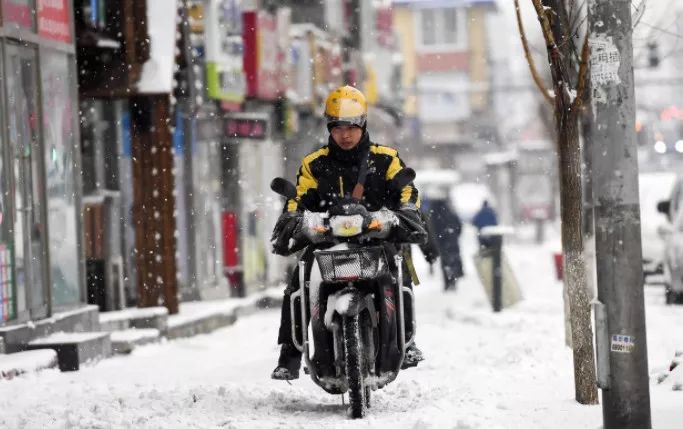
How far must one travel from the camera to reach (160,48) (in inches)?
674

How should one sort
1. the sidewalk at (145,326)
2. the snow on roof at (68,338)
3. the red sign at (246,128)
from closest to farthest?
the sidewalk at (145,326), the snow on roof at (68,338), the red sign at (246,128)

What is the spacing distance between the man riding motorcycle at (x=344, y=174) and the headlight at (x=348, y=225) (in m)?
0.45

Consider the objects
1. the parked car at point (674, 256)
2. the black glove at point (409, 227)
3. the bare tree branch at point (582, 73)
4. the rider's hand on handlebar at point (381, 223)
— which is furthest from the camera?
the parked car at point (674, 256)

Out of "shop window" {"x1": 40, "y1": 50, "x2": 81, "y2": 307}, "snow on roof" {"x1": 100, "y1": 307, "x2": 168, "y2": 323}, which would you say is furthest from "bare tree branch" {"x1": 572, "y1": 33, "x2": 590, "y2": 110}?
"snow on roof" {"x1": 100, "y1": 307, "x2": 168, "y2": 323}

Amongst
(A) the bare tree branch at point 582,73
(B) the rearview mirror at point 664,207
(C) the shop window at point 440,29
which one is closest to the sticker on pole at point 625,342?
(A) the bare tree branch at point 582,73

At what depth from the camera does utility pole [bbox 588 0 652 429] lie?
22.6 feet

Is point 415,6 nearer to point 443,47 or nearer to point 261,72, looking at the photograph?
point 443,47

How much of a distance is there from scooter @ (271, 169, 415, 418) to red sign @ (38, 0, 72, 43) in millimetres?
6238

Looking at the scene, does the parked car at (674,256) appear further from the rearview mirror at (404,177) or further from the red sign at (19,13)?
the rearview mirror at (404,177)

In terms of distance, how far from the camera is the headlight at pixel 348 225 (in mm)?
8328

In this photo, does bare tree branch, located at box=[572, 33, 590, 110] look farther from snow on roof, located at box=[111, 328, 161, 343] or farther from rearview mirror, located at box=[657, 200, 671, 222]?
rearview mirror, located at box=[657, 200, 671, 222]

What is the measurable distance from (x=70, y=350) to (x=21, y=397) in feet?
8.63

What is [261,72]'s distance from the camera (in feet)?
82.9

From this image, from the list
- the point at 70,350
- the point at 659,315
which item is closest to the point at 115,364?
the point at 70,350
